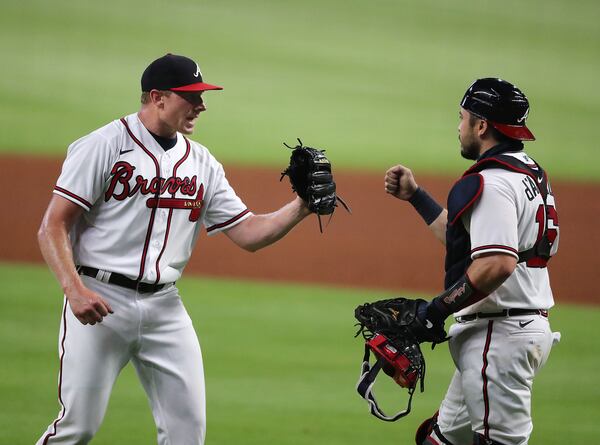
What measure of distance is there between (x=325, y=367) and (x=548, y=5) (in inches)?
344

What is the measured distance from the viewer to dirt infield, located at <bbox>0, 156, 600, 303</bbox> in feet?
27.2

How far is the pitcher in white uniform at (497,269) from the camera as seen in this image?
11.8 feet

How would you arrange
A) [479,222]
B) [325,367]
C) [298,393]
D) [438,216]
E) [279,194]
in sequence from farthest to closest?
[279,194] < [325,367] < [298,393] < [438,216] < [479,222]

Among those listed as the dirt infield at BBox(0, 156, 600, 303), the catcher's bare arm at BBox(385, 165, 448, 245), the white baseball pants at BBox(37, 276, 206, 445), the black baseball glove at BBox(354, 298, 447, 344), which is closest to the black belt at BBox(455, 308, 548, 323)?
the black baseball glove at BBox(354, 298, 447, 344)

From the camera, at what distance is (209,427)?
Answer: 5230 millimetres

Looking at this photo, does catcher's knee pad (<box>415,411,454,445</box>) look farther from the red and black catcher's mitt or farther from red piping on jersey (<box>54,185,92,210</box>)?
red piping on jersey (<box>54,185,92,210</box>)

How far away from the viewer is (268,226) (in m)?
4.34

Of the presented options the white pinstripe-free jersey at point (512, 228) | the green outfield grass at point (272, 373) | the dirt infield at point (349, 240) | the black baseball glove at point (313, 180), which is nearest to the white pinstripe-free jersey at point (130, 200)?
the black baseball glove at point (313, 180)

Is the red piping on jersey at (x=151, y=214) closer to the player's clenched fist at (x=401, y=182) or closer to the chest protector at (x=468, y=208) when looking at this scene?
the player's clenched fist at (x=401, y=182)

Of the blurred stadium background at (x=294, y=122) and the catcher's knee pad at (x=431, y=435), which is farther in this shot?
the blurred stadium background at (x=294, y=122)

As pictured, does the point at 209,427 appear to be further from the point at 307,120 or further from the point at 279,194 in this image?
the point at 307,120

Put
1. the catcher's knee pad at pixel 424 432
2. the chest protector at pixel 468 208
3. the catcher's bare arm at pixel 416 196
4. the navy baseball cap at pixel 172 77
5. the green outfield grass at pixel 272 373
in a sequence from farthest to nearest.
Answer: the green outfield grass at pixel 272 373
the catcher's bare arm at pixel 416 196
the catcher's knee pad at pixel 424 432
the navy baseball cap at pixel 172 77
the chest protector at pixel 468 208

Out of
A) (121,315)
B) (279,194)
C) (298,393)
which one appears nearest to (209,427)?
(298,393)

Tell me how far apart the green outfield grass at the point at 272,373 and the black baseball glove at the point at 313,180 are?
1.50m
